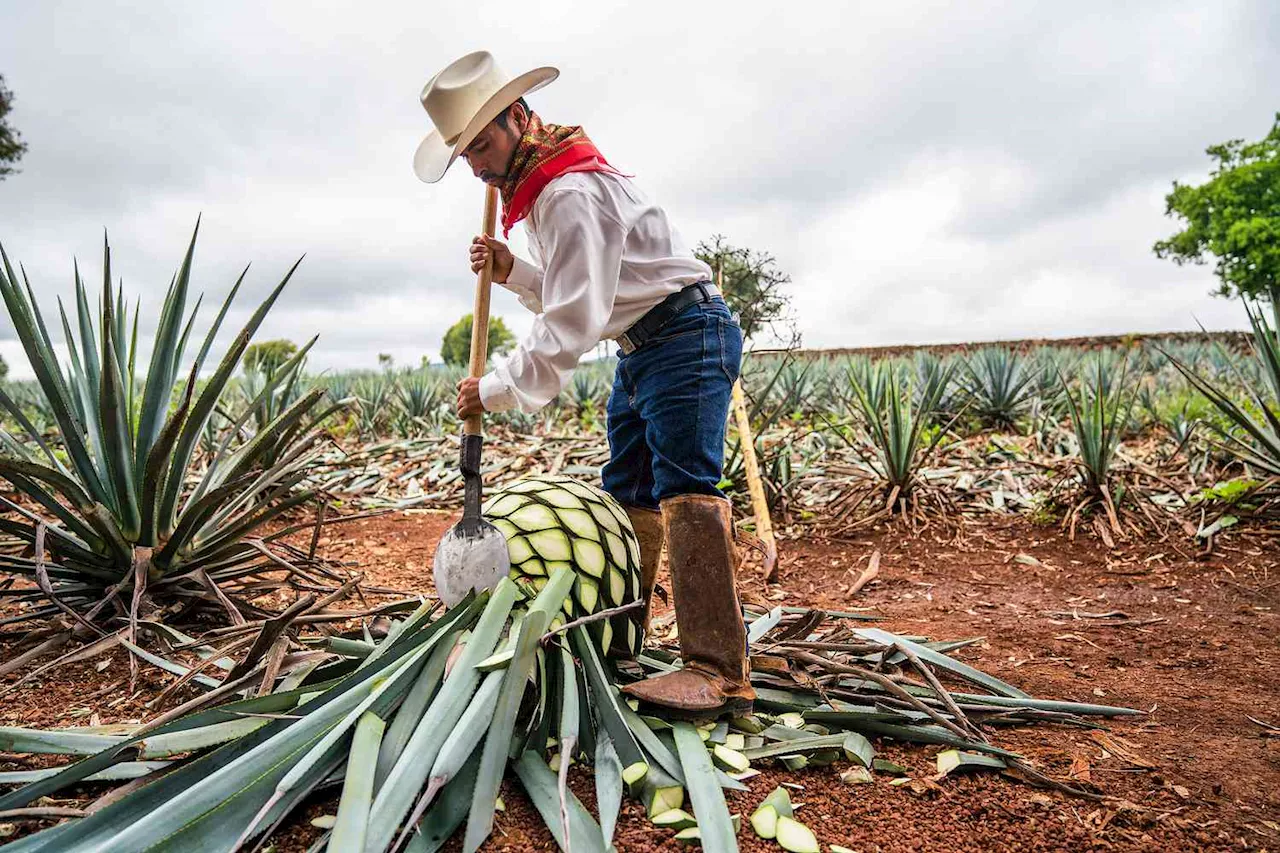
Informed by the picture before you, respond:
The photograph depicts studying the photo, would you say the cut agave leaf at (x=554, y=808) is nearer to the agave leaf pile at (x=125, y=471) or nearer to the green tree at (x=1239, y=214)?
the agave leaf pile at (x=125, y=471)

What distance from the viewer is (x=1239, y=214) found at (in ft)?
83.9

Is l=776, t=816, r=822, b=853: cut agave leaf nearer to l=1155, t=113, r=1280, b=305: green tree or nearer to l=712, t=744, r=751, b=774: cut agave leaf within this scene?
l=712, t=744, r=751, b=774: cut agave leaf

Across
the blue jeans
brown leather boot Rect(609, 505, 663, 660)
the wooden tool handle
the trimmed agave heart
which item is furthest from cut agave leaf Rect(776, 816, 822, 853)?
the wooden tool handle

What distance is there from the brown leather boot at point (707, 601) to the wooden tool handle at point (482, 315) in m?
0.53

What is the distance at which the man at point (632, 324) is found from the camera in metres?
1.72

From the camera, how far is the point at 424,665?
138cm

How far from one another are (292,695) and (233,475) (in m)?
1.25

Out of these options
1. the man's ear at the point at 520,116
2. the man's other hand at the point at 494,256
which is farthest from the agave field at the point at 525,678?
the man's ear at the point at 520,116

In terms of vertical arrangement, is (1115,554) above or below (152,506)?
below

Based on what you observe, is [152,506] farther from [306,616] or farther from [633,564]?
[633,564]

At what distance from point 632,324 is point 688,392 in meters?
0.25

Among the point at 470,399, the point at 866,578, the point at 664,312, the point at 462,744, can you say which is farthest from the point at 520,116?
the point at 866,578

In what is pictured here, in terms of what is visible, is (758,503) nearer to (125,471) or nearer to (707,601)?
(707,601)

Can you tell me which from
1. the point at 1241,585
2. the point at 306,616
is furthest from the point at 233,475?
the point at 1241,585
